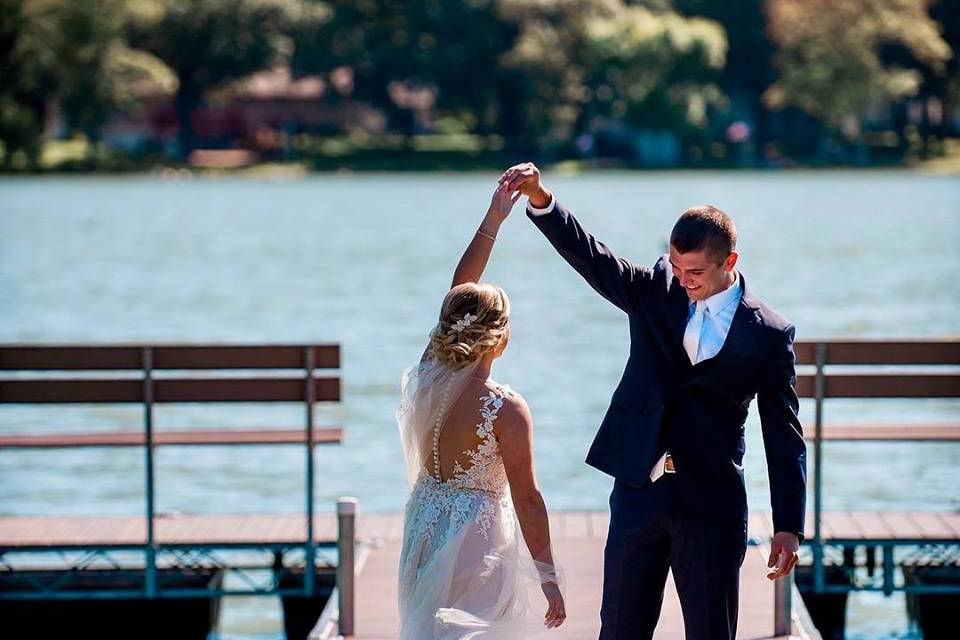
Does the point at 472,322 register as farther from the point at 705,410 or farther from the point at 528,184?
the point at 705,410

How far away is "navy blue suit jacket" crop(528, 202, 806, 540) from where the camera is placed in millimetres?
5273

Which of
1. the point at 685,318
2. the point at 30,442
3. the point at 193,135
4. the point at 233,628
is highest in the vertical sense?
the point at 193,135

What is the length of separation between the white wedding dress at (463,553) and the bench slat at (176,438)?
3704 millimetres

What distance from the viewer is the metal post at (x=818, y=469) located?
8664 millimetres

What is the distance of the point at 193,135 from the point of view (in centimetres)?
9938

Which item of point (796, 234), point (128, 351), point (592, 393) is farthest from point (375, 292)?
point (128, 351)

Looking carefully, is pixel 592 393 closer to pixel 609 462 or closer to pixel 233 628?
pixel 233 628

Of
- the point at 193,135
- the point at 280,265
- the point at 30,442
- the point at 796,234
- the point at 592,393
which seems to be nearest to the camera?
the point at 30,442

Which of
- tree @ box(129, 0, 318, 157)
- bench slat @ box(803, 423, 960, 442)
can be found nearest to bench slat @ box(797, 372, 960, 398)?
bench slat @ box(803, 423, 960, 442)

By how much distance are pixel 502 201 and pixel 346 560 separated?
2.23 metres

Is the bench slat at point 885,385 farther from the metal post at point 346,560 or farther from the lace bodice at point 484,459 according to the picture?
the lace bodice at point 484,459

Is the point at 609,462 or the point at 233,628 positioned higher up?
the point at 609,462

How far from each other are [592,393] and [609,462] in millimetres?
18106

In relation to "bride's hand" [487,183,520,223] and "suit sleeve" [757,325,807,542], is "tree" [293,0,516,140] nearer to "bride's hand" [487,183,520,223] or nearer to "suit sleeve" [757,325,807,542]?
"bride's hand" [487,183,520,223]
